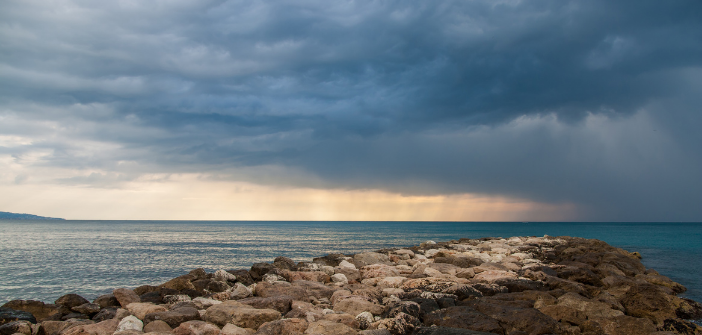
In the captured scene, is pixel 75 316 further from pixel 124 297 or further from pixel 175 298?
pixel 175 298

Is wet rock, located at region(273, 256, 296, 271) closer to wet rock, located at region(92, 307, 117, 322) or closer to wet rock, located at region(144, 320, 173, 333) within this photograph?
wet rock, located at region(92, 307, 117, 322)

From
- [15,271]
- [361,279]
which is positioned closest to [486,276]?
[361,279]

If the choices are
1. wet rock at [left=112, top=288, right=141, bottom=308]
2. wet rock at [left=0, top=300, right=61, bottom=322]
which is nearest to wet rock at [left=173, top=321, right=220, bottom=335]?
wet rock at [left=112, top=288, right=141, bottom=308]

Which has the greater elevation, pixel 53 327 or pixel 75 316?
pixel 53 327

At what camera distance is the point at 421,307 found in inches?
367

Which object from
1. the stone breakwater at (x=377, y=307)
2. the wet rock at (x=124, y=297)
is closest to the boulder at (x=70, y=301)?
the stone breakwater at (x=377, y=307)

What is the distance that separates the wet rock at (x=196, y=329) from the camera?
7992 mm

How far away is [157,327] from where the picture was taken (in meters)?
8.49

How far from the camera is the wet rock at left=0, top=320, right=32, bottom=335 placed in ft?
28.2

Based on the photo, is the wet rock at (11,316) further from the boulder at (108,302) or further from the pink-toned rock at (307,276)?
the pink-toned rock at (307,276)

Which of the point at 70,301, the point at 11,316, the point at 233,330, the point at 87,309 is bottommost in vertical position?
the point at 87,309

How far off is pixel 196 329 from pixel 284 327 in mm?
1876

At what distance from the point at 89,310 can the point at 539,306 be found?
12361 millimetres

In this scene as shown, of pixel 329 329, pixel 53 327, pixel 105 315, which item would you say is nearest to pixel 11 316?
pixel 53 327
